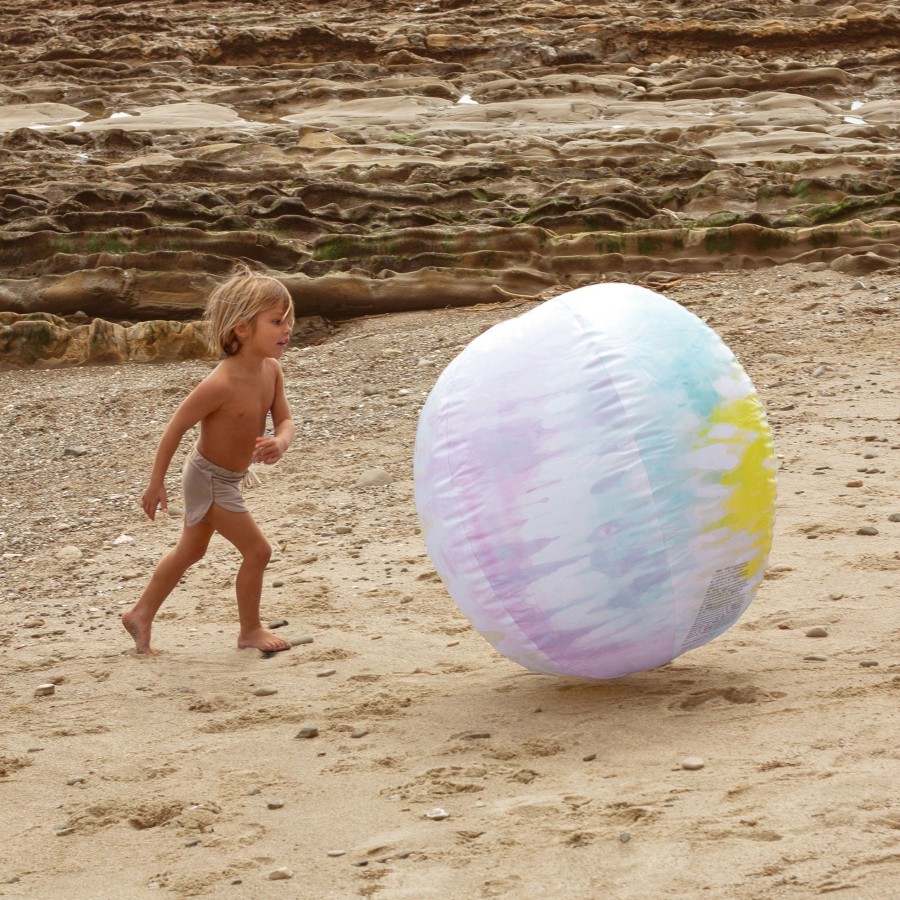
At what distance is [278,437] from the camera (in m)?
4.75

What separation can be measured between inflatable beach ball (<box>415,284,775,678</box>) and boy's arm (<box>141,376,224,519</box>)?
120 cm

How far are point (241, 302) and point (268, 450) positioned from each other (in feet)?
1.84

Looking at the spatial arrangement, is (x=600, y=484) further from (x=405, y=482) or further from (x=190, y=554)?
(x=405, y=482)

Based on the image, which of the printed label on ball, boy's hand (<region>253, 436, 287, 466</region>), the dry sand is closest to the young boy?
boy's hand (<region>253, 436, 287, 466</region>)

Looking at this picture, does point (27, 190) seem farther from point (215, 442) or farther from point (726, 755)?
point (726, 755)

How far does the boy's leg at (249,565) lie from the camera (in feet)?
15.9

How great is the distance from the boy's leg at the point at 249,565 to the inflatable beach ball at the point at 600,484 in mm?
1218

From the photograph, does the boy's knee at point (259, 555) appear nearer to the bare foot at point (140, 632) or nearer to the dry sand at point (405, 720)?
the dry sand at point (405, 720)

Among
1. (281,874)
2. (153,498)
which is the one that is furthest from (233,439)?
(281,874)

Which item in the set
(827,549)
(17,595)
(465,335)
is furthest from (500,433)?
(465,335)

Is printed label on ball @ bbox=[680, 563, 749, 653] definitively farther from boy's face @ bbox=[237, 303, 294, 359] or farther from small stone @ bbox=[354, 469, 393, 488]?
small stone @ bbox=[354, 469, 393, 488]

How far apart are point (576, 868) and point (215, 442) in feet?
8.24

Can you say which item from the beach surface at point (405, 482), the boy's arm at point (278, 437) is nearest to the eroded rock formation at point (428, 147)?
the beach surface at point (405, 482)

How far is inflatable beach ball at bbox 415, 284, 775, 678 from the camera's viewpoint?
139 inches
